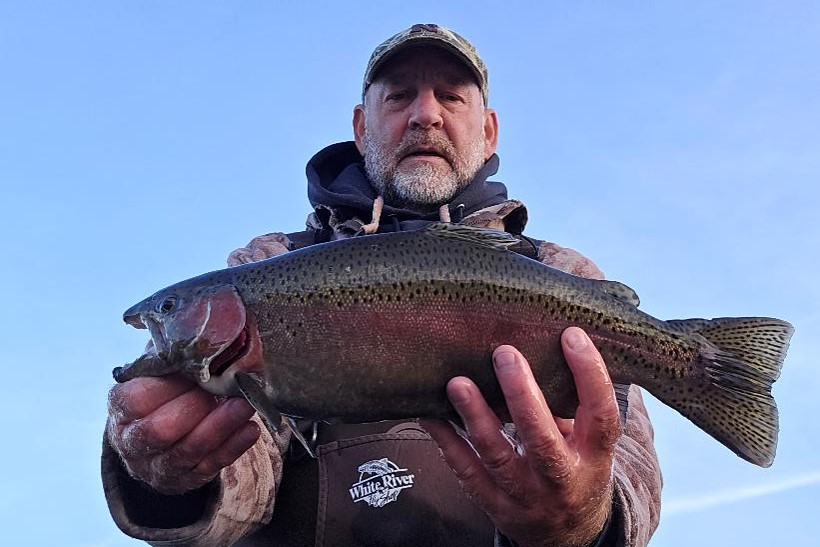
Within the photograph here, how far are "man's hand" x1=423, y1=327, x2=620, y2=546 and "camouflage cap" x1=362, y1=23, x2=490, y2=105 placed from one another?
137 inches

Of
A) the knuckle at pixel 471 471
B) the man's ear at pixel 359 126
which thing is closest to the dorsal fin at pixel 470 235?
the knuckle at pixel 471 471

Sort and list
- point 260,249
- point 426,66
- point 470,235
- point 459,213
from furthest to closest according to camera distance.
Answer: point 426,66 → point 459,213 → point 260,249 → point 470,235

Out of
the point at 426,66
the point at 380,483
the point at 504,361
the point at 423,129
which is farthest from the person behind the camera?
the point at 426,66

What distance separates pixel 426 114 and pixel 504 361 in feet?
10.6

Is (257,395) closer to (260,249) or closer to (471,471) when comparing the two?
(471,471)

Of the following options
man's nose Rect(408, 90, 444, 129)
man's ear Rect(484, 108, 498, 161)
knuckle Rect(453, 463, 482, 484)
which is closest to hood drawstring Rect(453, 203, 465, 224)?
man's nose Rect(408, 90, 444, 129)

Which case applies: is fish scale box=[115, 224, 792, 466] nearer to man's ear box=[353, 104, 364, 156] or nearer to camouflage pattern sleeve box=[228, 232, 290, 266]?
camouflage pattern sleeve box=[228, 232, 290, 266]

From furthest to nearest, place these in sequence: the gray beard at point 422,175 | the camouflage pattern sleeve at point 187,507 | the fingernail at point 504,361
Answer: the gray beard at point 422,175 → the camouflage pattern sleeve at point 187,507 → the fingernail at point 504,361

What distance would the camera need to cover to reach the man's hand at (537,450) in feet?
9.89

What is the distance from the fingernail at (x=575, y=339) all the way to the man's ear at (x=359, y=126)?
3.94m

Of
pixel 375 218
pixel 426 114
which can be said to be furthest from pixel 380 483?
pixel 426 114

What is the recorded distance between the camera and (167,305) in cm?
327

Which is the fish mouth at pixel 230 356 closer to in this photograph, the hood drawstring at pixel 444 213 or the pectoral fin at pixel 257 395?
the pectoral fin at pixel 257 395

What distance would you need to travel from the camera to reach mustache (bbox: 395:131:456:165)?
5.90m
